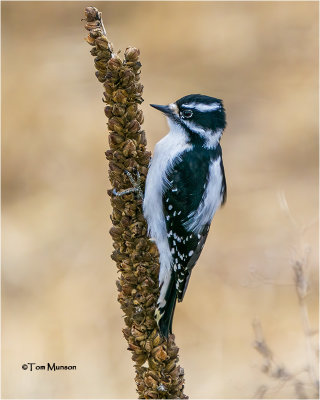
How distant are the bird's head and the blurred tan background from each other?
0.88 m

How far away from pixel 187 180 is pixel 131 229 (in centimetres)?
94

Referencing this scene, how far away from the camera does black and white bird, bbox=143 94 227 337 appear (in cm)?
388

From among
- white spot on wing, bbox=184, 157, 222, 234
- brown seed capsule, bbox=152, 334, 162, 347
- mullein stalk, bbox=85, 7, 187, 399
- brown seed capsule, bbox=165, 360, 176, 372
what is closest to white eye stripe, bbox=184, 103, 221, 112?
white spot on wing, bbox=184, 157, 222, 234

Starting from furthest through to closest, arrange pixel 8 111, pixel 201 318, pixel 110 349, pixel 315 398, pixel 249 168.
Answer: pixel 249 168 → pixel 8 111 → pixel 201 318 → pixel 110 349 → pixel 315 398

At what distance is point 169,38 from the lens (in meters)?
7.79

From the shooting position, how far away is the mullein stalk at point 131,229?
116 inches

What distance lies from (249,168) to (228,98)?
3.14 feet

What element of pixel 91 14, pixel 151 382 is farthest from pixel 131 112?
pixel 151 382

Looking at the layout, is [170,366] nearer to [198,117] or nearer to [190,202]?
[190,202]

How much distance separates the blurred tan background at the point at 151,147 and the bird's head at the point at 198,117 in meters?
0.88

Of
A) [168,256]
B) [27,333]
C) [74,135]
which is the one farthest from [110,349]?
[74,135]

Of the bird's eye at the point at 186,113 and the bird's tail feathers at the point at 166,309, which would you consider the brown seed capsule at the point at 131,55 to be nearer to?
the bird's eye at the point at 186,113

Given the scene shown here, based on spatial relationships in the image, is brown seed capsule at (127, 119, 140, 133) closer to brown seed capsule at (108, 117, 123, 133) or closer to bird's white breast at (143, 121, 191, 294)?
brown seed capsule at (108, 117, 123, 133)

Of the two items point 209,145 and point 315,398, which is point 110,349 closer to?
point 209,145
